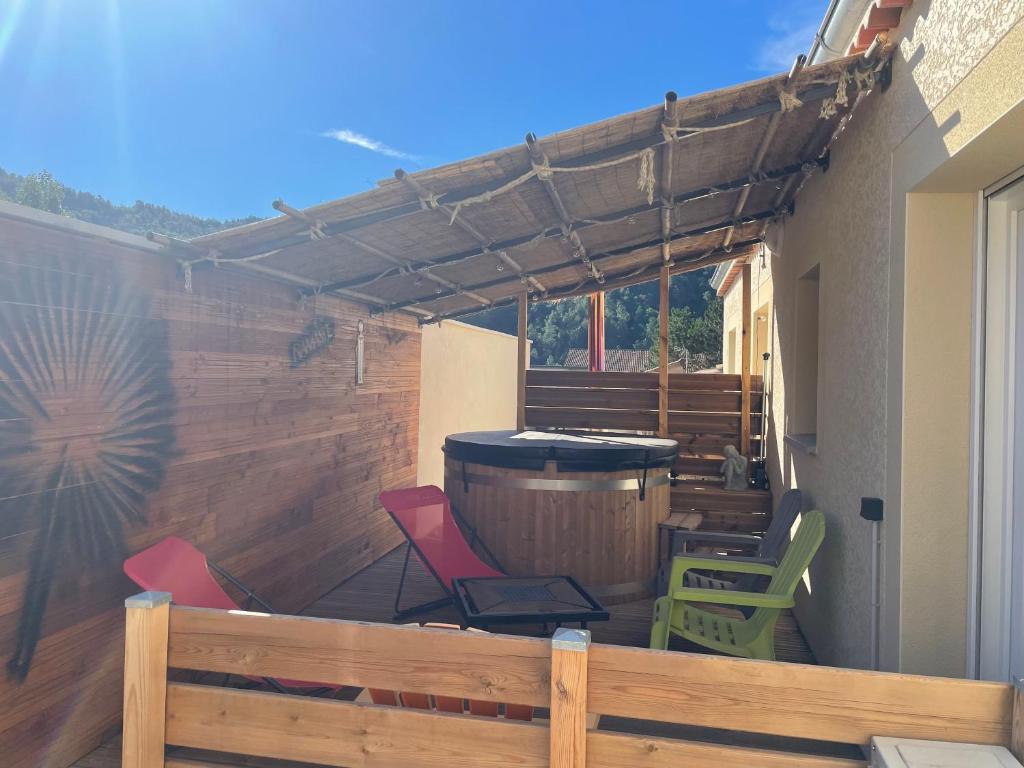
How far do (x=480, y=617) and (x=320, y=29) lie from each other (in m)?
32.3

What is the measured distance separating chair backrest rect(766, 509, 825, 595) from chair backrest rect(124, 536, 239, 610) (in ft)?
9.39

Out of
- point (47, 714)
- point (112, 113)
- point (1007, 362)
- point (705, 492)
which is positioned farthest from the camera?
point (112, 113)

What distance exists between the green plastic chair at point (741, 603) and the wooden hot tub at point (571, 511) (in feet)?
3.84

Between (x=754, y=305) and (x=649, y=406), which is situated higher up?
(x=754, y=305)

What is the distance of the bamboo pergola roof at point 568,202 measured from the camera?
332 centimetres

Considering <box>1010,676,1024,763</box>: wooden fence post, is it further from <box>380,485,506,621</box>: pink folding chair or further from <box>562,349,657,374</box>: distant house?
<box>562,349,657,374</box>: distant house

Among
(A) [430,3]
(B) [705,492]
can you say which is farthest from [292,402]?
(A) [430,3]

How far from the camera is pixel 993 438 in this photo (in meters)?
2.57

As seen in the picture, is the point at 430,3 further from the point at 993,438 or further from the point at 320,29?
the point at 993,438

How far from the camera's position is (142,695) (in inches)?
82.4

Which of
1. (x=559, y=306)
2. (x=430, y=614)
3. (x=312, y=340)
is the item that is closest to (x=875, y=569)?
(x=430, y=614)

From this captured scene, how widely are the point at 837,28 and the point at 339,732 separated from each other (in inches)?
142

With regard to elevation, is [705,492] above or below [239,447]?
below

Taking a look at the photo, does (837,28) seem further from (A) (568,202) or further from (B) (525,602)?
(B) (525,602)
